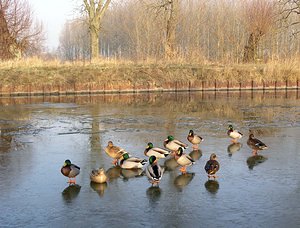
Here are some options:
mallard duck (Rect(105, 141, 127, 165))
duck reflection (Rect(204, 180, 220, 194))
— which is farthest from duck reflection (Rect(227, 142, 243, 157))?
mallard duck (Rect(105, 141, 127, 165))

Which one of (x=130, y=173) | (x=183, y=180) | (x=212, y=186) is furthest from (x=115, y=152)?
(x=212, y=186)

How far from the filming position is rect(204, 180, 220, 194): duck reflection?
6070 mm

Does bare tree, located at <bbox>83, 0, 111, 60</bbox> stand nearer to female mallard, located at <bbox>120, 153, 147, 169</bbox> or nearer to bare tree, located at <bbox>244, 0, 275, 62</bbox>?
bare tree, located at <bbox>244, 0, 275, 62</bbox>

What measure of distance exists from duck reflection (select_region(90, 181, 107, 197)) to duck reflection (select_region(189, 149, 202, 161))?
2276 mm

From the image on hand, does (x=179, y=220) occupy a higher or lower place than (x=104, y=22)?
lower

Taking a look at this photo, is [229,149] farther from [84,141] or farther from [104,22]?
[104,22]

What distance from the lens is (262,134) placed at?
34.1ft

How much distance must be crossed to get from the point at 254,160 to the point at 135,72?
53.8 feet

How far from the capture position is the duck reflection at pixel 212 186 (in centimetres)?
607

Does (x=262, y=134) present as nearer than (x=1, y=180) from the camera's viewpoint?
No

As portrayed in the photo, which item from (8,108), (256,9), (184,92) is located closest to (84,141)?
(8,108)

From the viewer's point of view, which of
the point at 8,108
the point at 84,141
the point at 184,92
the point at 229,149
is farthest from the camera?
the point at 184,92

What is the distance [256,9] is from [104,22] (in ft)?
171

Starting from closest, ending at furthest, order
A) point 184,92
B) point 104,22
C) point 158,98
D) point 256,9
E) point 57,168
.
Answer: point 57,168 → point 158,98 → point 184,92 → point 256,9 → point 104,22
